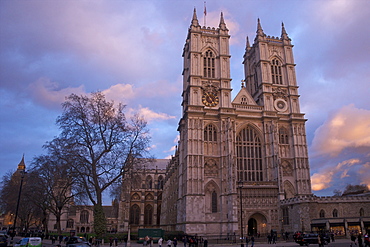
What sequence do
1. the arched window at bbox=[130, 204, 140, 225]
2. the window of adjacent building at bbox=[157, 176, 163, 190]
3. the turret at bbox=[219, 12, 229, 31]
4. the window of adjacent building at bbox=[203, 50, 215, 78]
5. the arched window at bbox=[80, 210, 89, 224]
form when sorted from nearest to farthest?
the window of adjacent building at bbox=[203, 50, 215, 78] < the turret at bbox=[219, 12, 229, 31] < the arched window at bbox=[130, 204, 140, 225] < the arched window at bbox=[80, 210, 89, 224] < the window of adjacent building at bbox=[157, 176, 163, 190]

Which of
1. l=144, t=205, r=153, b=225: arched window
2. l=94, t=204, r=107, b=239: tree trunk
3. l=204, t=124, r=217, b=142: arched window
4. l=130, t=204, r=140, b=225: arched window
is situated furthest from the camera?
l=144, t=205, r=153, b=225: arched window

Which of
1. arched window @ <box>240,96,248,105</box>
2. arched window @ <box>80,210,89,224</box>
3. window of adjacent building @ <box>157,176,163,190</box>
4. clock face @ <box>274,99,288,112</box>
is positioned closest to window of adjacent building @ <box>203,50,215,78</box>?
arched window @ <box>240,96,248,105</box>

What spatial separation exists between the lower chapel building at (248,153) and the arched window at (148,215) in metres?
19.4

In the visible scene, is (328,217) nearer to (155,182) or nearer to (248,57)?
(248,57)

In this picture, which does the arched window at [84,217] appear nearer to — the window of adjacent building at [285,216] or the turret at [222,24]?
the window of adjacent building at [285,216]

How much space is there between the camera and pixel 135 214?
72.2 metres

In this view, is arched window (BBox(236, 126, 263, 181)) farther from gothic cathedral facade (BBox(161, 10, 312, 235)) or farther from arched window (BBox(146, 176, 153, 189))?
arched window (BBox(146, 176, 153, 189))

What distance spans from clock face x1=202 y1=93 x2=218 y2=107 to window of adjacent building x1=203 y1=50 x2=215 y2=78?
3610mm

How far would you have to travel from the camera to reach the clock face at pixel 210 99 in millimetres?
46500

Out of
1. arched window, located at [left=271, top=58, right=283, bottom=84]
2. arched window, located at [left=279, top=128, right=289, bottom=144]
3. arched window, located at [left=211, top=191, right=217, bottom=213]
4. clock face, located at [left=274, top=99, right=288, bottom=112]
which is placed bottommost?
arched window, located at [left=211, top=191, right=217, bottom=213]

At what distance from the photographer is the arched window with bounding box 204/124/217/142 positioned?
44.8m

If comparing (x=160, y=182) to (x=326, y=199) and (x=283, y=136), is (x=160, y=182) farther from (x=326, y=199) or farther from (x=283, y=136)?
(x=326, y=199)

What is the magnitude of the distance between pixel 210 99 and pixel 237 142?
25.9ft

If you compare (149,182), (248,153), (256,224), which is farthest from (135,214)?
(248,153)
